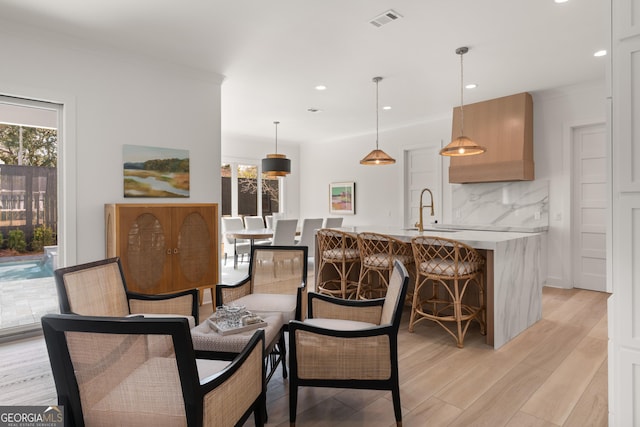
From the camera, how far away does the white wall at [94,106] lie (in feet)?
10.4

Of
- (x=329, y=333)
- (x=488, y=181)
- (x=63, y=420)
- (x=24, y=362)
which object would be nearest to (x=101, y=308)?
(x=24, y=362)

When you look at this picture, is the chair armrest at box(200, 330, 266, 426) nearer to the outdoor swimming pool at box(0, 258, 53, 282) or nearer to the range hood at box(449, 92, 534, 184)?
the outdoor swimming pool at box(0, 258, 53, 282)

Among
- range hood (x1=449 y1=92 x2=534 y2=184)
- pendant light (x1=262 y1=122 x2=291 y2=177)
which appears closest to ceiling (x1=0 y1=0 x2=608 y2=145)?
range hood (x1=449 y1=92 x2=534 y2=184)

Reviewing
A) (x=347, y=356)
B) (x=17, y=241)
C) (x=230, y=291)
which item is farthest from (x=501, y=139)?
(x=17, y=241)

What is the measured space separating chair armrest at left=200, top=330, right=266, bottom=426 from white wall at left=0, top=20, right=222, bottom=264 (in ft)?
8.73

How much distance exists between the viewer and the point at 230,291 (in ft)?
9.18

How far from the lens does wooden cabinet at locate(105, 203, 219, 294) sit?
132 inches

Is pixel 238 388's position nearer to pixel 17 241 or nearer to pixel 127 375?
pixel 127 375

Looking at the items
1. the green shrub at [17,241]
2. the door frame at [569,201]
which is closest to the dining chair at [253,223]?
the green shrub at [17,241]

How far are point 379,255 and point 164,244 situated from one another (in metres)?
2.12

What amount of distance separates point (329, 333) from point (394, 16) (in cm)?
250

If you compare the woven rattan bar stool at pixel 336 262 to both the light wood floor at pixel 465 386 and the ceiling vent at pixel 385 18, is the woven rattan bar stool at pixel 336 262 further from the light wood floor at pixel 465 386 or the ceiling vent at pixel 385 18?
the ceiling vent at pixel 385 18

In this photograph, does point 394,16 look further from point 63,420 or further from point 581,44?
point 63,420

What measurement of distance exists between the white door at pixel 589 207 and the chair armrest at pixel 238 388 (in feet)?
15.9
